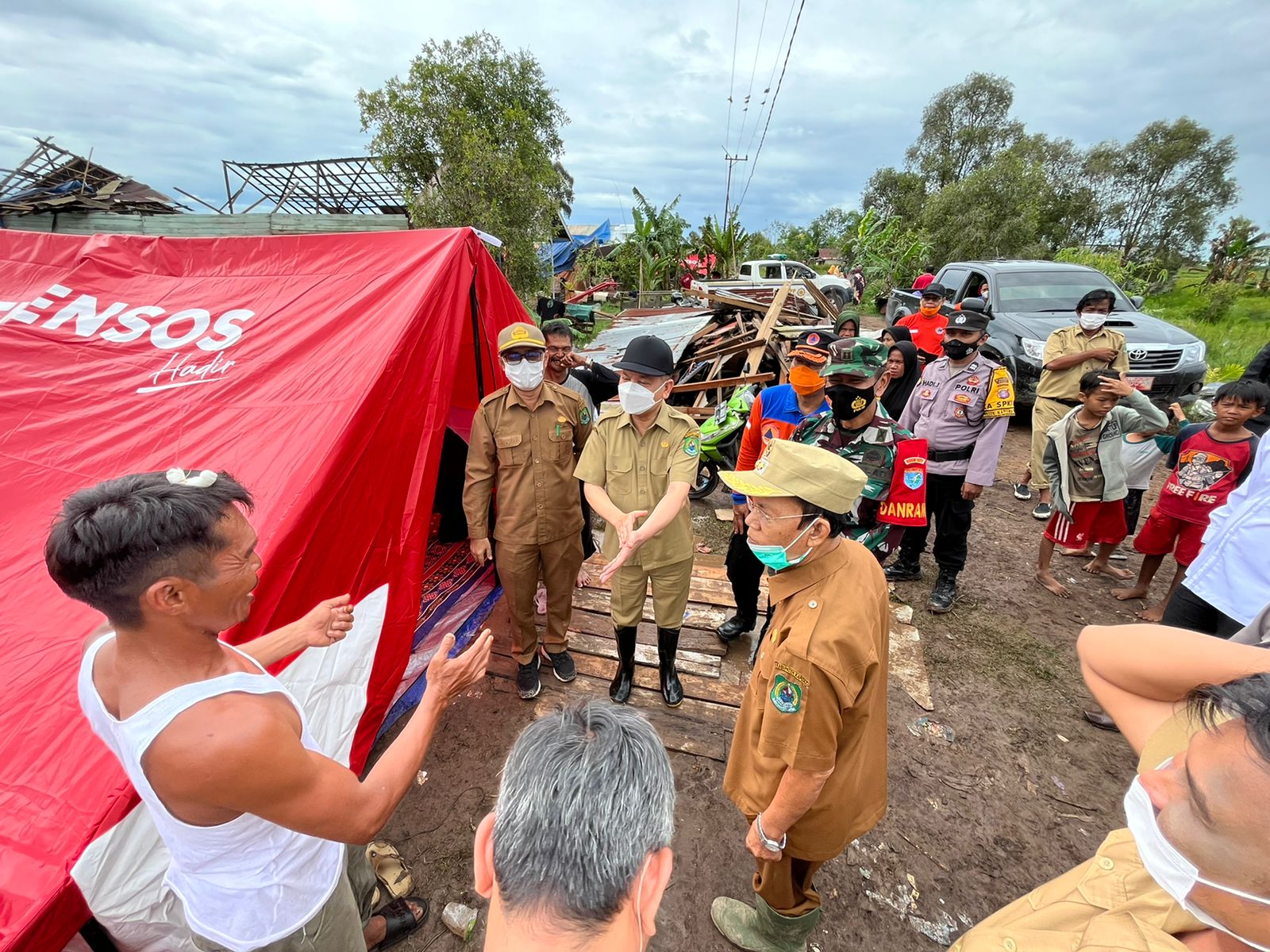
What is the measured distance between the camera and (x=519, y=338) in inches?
108

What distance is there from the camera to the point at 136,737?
3.38 ft

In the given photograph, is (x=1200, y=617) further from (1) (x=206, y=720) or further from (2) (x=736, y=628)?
(1) (x=206, y=720)

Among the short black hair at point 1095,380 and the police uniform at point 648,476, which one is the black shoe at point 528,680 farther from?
the short black hair at point 1095,380

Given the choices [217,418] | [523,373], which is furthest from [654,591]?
[217,418]

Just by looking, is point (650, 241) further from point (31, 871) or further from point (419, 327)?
point (31, 871)

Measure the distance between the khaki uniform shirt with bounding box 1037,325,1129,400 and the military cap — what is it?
259cm

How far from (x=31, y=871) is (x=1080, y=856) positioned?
3.74 metres

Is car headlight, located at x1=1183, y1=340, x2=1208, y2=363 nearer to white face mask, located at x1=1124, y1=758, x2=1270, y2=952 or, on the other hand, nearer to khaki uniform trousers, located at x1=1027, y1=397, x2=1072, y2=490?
khaki uniform trousers, located at x1=1027, y1=397, x2=1072, y2=490

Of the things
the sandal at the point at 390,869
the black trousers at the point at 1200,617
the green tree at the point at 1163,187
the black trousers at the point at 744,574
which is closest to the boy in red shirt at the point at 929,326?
the black trousers at the point at 744,574

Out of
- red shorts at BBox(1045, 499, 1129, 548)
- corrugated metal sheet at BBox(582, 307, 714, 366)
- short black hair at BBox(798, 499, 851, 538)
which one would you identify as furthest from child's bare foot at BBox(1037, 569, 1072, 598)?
corrugated metal sheet at BBox(582, 307, 714, 366)

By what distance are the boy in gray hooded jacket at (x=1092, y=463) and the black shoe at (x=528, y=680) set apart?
406 centimetres

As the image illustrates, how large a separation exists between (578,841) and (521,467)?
2.23 meters

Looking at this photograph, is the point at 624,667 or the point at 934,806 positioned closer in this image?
the point at 934,806

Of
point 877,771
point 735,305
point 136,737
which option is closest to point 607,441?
point 877,771
